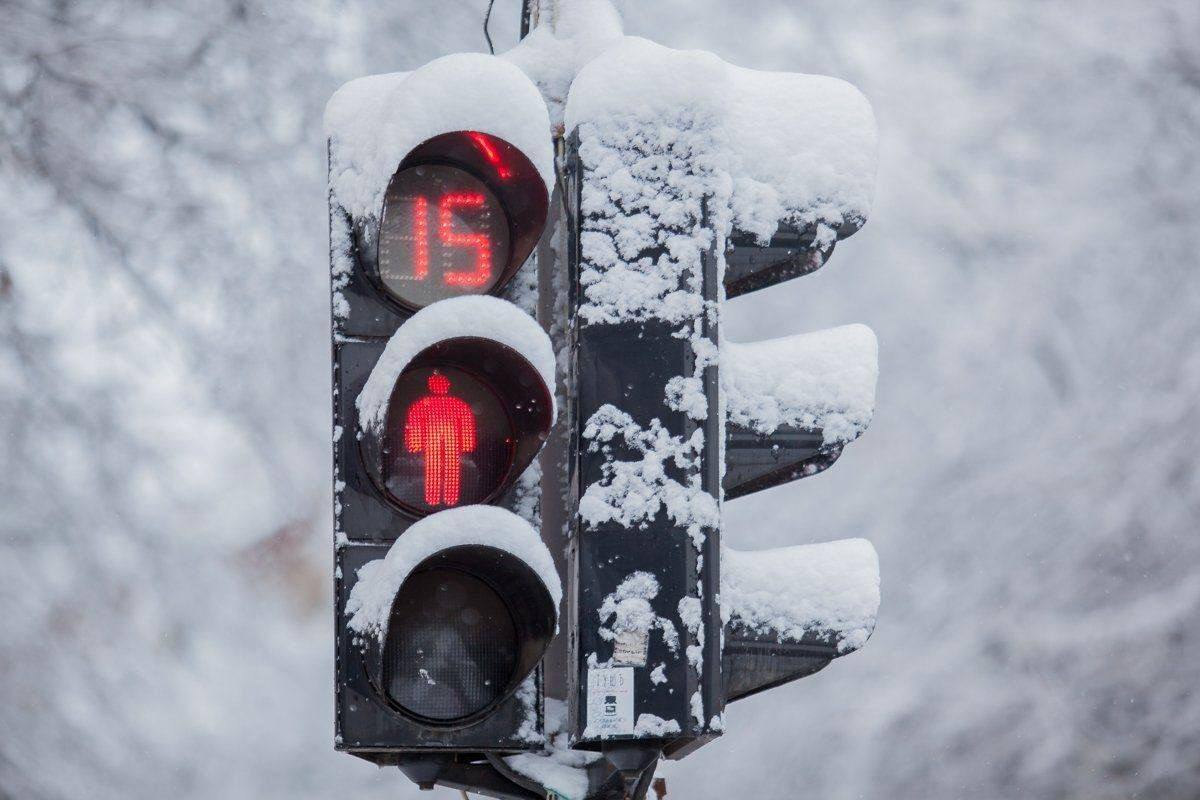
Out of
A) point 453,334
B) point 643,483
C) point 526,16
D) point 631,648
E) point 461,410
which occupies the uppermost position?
point 526,16

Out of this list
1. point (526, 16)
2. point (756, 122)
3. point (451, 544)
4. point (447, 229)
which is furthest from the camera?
point (526, 16)

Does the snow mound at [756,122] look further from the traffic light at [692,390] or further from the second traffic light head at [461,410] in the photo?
the second traffic light head at [461,410]

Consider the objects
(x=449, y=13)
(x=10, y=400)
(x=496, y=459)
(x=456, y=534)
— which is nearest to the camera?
(x=456, y=534)

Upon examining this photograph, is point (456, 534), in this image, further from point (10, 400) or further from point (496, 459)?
point (10, 400)

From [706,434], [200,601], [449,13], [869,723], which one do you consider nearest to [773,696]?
[869,723]

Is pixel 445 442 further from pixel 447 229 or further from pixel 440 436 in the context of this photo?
pixel 447 229

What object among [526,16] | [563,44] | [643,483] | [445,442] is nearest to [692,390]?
[643,483]

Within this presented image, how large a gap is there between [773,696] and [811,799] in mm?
1140

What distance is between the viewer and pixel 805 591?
10.3 feet

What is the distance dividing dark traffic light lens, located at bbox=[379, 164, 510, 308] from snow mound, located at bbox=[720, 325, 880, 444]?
514 millimetres

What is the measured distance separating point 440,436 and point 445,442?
0.01 meters

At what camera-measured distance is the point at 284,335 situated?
16.6 meters

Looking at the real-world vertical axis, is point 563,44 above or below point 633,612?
above

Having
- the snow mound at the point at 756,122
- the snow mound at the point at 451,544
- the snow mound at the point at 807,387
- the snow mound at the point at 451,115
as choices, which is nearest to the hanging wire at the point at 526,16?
the snow mound at the point at 756,122
